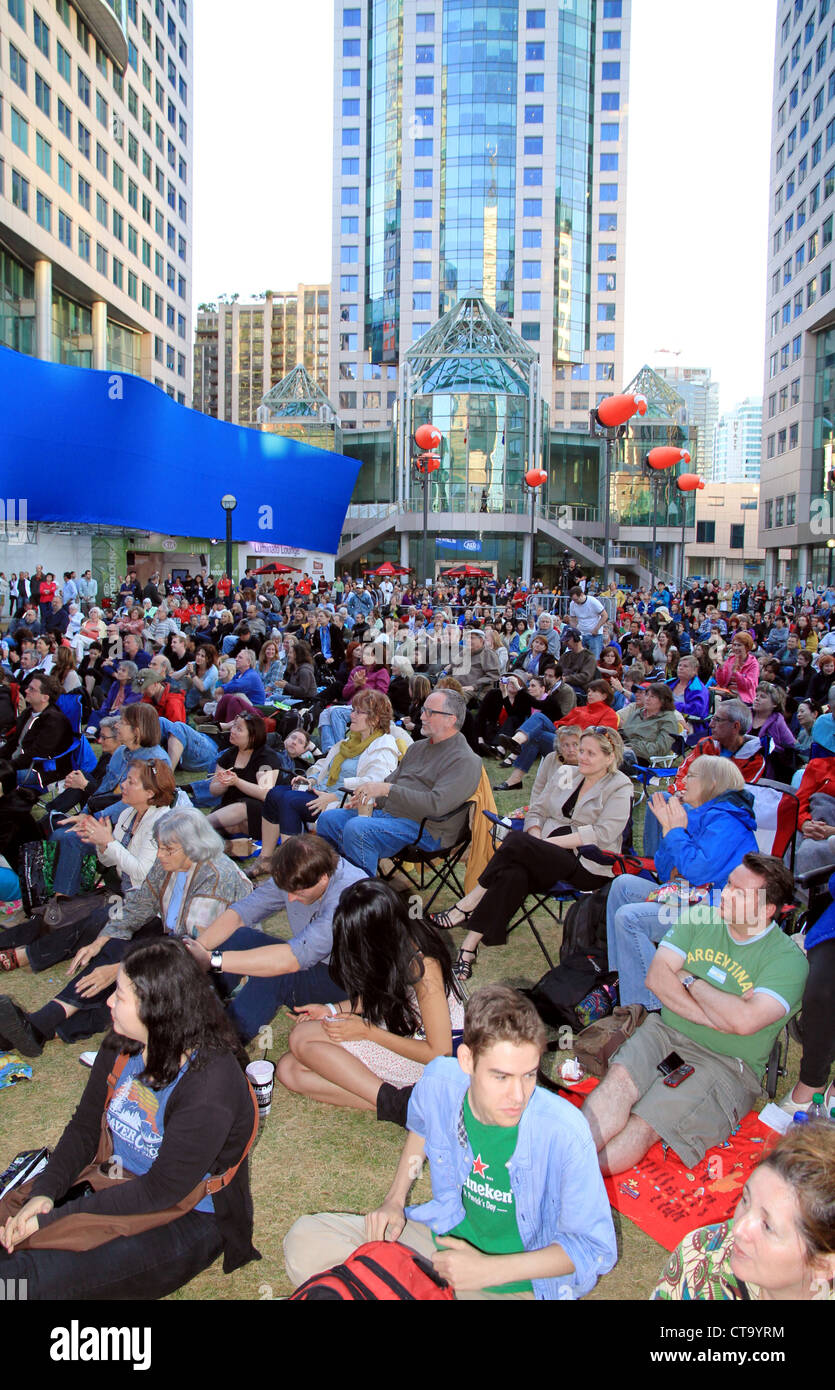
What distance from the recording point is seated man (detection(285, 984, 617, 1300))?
222 cm

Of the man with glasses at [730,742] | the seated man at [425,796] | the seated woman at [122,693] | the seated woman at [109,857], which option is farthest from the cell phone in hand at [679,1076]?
the seated woman at [122,693]

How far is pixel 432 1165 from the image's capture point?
2449mm

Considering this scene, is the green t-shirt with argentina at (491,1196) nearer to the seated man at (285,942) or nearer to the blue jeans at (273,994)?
the seated man at (285,942)

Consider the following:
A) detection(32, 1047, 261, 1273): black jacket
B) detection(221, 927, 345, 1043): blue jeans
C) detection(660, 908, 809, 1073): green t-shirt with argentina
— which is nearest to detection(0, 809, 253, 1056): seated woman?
detection(221, 927, 345, 1043): blue jeans

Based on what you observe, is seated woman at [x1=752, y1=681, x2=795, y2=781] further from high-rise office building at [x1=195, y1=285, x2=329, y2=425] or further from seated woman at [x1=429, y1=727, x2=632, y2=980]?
high-rise office building at [x1=195, y1=285, x2=329, y2=425]

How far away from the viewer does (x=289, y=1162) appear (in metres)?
3.47

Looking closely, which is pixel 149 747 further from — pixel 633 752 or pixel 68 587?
pixel 68 587

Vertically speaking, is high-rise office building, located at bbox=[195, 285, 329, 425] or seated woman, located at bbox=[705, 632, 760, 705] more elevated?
high-rise office building, located at bbox=[195, 285, 329, 425]

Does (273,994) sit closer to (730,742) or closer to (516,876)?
(516,876)

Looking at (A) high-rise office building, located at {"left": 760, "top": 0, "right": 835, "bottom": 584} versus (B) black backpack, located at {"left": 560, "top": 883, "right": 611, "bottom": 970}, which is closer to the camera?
(B) black backpack, located at {"left": 560, "top": 883, "right": 611, "bottom": 970}

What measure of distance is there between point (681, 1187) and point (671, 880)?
56.5 inches

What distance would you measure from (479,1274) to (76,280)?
38.2m

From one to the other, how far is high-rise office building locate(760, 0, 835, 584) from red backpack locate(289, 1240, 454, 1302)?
4736 cm

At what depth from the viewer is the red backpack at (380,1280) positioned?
2.17 metres
